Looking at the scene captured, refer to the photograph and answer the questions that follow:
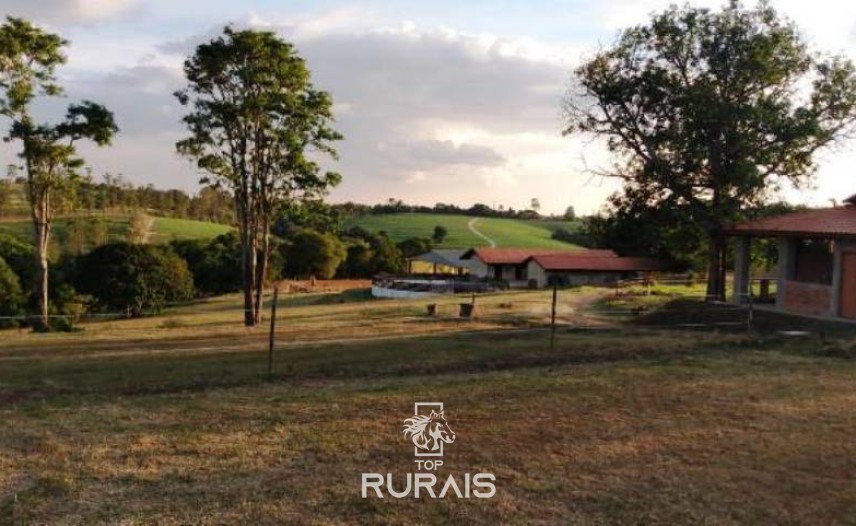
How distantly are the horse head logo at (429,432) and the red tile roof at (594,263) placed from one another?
47.5m

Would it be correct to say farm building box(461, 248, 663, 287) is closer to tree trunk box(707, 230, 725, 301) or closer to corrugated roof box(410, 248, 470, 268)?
corrugated roof box(410, 248, 470, 268)

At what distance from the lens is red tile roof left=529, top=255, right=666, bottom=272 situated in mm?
57469

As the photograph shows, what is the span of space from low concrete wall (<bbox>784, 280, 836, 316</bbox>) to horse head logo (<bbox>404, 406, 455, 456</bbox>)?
19218 millimetres

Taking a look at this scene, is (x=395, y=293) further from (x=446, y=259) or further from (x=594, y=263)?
(x=594, y=263)

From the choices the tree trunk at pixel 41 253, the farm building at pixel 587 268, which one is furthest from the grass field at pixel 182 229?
the tree trunk at pixel 41 253

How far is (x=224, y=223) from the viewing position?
109 m

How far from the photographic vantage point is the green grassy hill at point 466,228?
106400 millimetres

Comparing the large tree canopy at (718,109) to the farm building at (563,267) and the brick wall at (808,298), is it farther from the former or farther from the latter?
the farm building at (563,267)

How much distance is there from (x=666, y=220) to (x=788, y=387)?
61.7 ft

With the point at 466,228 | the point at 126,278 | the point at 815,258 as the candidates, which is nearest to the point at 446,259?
the point at 126,278

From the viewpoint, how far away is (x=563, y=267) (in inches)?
2243

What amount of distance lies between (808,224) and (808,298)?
2639 millimetres

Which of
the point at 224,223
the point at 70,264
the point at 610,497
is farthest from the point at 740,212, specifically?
the point at 224,223

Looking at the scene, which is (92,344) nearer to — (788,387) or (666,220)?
(788,387)
